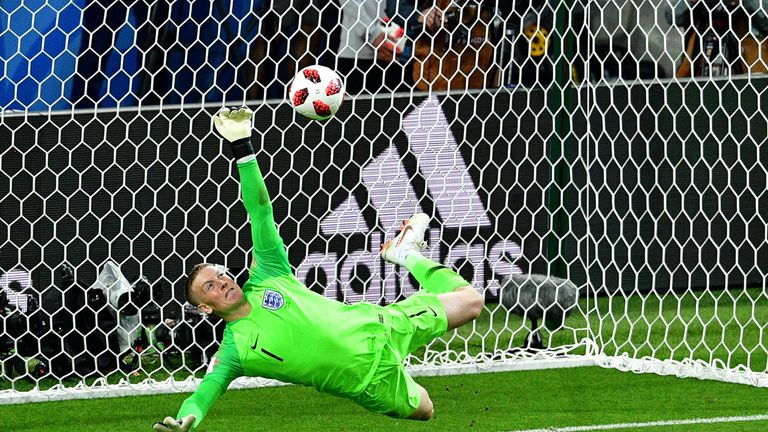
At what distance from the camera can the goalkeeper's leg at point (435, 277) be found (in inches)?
234

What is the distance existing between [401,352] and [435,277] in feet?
1.45

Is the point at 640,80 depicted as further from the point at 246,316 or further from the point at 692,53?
the point at 246,316

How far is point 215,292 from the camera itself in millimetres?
5430

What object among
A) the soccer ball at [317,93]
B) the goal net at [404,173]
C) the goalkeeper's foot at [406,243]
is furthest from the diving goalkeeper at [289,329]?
the goal net at [404,173]

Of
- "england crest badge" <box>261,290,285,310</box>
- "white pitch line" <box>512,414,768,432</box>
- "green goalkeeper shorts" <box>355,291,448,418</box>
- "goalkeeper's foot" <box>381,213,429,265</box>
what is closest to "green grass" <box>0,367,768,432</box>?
"white pitch line" <box>512,414,768,432</box>

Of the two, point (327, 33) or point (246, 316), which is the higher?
point (327, 33)

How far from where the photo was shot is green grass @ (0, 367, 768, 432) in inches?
251

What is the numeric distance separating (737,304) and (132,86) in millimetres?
4377

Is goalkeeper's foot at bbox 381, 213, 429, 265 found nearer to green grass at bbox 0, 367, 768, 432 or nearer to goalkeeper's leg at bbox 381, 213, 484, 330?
goalkeeper's leg at bbox 381, 213, 484, 330

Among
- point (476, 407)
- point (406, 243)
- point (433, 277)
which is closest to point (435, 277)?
point (433, 277)

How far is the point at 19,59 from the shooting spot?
8.75 m

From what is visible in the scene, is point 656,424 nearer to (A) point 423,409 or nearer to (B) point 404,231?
(A) point 423,409

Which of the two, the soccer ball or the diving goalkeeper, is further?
the soccer ball

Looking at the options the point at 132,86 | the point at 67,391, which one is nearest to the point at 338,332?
the point at 67,391
